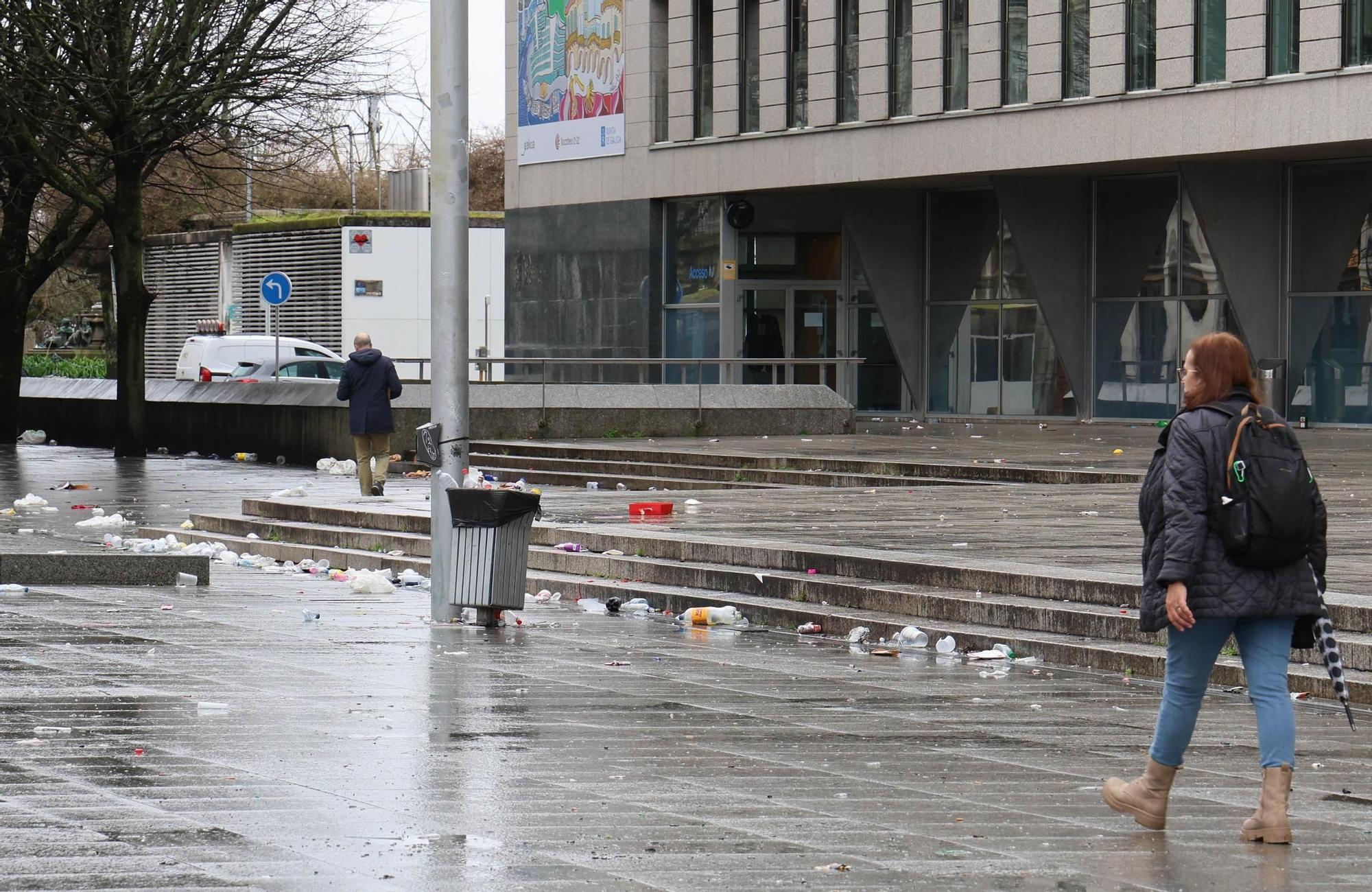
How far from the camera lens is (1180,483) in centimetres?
592

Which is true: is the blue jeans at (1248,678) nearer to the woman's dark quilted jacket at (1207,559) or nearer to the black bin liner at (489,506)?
the woman's dark quilted jacket at (1207,559)

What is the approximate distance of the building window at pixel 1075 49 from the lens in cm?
3216

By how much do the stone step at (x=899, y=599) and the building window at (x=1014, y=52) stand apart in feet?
67.6

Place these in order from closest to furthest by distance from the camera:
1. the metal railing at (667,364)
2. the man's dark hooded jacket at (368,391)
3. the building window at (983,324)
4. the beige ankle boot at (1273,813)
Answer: the beige ankle boot at (1273,813) < the man's dark hooded jacket at (368,391) < the metal railing at (667,364) < the building window at (983,324)

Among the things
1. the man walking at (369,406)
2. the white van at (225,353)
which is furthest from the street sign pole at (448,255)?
the white van at (225,353)

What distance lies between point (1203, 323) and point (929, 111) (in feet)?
19.6

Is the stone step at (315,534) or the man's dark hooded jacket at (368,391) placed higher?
the man's dark hooded jacket at (368,391)

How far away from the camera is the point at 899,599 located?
11.7 metres

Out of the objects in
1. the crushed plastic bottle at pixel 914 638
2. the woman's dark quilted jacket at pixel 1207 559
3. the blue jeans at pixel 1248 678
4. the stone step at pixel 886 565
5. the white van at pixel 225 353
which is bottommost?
the crushed plastic bottle at pixel 914 638

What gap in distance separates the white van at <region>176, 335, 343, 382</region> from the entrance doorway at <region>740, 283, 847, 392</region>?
8538mm

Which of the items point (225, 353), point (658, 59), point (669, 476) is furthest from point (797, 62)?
point (669, 476)

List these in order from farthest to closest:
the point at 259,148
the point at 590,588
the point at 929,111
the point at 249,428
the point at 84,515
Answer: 1. the point at 929,111
2. the point at 259,148
3. the point at 249,428
4. the point at 84,515
5. the point at 590,588

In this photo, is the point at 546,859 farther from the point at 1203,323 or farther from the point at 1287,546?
the point at 1203,323

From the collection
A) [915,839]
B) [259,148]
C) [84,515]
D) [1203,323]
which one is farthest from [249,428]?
[915,839]
